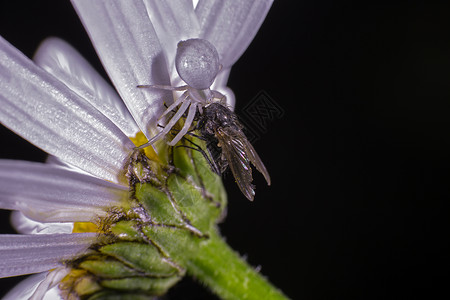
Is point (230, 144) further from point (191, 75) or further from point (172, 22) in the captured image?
point (172, 22)

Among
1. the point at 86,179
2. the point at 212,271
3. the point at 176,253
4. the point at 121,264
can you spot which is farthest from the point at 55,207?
the point at 212,271

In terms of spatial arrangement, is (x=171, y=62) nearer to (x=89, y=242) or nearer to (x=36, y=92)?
(x=36, y=92)

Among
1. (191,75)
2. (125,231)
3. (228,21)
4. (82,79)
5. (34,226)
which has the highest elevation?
(228,21)

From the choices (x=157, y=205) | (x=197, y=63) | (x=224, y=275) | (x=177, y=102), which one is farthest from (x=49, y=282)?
(x=197, y=63)

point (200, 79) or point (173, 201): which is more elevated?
point (200, 79)

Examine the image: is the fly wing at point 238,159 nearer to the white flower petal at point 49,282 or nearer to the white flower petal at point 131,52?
the white flower petal at point 131,52

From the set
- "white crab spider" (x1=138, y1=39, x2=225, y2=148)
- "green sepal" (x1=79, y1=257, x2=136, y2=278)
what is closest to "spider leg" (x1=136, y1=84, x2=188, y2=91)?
"white crab spider" (x1=138, y1=39, x2=225, y2=148)

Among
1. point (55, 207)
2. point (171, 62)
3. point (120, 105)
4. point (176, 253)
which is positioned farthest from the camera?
point (120, 105)

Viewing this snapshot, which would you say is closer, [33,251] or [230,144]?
[33,251]
